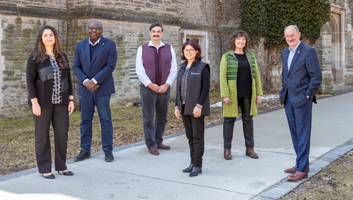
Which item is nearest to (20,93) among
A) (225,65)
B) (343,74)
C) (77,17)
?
(77,17)

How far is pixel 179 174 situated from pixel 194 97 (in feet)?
3.20

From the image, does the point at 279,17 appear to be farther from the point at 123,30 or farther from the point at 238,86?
the point at 238,86

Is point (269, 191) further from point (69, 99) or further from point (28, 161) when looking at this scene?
point (28, 161)

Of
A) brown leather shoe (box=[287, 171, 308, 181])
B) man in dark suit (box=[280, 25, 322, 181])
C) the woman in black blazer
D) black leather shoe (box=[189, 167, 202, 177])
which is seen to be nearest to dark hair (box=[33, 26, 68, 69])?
the woman in black blazer

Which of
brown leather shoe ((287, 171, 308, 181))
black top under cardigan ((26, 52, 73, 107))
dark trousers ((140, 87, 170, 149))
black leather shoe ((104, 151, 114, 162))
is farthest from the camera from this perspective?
dark trousers ((140, 87, 170, 149))

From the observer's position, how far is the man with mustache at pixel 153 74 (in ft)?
18.6

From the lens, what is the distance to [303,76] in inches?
171

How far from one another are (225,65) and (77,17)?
6.89 metres

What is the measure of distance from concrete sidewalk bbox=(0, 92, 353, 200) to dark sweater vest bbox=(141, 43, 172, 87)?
117cm

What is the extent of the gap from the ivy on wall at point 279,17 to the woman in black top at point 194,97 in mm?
11710

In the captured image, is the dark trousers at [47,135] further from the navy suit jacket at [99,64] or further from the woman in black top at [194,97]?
the woman in black top at [194,97]

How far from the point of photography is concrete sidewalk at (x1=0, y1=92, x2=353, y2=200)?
3.91 metres

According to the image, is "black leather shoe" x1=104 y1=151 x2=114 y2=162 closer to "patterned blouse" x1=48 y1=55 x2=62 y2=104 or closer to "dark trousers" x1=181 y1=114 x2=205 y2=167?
"patterned blouse" x1=48 y1=55 x2=62 y2=104

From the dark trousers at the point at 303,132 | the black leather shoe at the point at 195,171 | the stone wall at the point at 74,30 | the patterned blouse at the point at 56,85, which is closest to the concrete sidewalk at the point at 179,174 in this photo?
the black leather shoe at the point at 195,171
